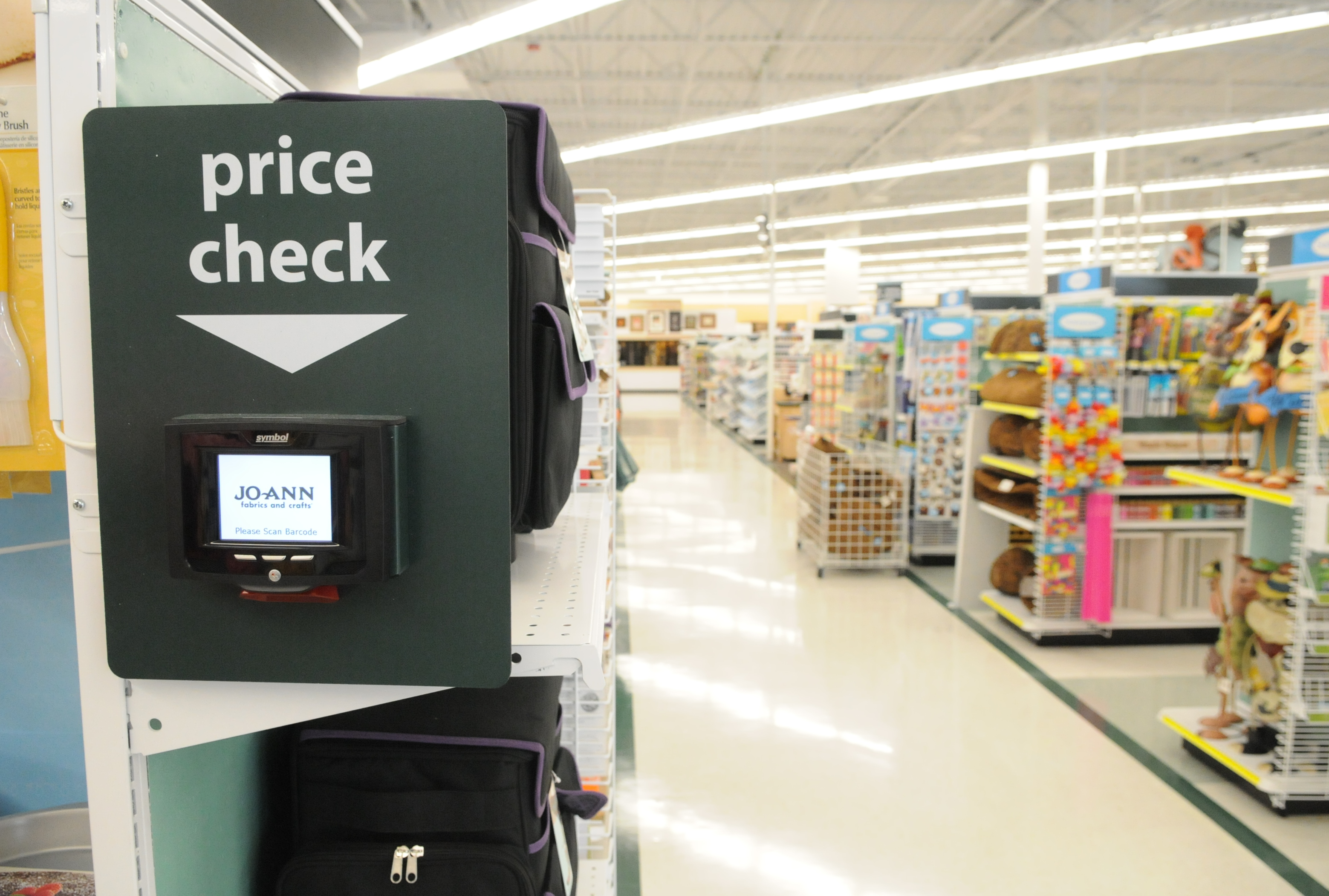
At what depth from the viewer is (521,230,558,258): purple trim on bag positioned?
90 centimetres

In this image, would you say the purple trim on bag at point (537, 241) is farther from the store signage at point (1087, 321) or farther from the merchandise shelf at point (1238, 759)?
the store signage at point (1087, 321)

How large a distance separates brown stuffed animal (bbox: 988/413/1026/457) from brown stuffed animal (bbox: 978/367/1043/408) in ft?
0.54

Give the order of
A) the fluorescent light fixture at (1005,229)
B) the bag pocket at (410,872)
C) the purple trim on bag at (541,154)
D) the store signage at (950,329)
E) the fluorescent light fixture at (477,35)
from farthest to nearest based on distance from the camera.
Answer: the fluorescent light fixture at (1005,229) → the store signage at (950,329) → the fluorescent light fixture at (477,35) → the bag pocket at (410,872) → the purple trim on bag at (541,154)

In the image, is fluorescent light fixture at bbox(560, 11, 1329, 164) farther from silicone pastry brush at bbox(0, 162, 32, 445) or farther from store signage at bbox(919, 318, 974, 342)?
silicone pastry brush at bbox(0, 162, 32, 445)

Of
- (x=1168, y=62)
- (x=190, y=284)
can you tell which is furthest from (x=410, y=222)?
(x=1168, y=62)

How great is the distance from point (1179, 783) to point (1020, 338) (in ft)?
8.78

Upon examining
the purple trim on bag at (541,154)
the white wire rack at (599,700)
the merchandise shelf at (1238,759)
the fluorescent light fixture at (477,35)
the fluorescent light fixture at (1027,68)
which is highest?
the fluorescent light fixture at (1027,68)

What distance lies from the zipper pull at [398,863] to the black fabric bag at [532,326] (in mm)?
427

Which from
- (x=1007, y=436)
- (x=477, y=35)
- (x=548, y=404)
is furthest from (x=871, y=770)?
(x=477, y=35)

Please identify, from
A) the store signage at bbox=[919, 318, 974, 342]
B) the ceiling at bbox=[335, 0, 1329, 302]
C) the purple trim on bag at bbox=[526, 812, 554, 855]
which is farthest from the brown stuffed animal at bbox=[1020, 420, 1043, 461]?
the purple trim on bag at bbox=[526, 812, 554, 855]

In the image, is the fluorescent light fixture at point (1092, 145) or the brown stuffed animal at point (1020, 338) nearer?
the brown stuffed animal at point (1020, 338)

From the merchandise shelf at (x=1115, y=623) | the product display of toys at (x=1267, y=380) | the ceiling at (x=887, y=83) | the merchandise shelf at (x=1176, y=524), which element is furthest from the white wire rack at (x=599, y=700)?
the ceiling at (x=887, y=83)

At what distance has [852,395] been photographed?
281 inches

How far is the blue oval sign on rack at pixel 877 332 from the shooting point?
6.67 metres
